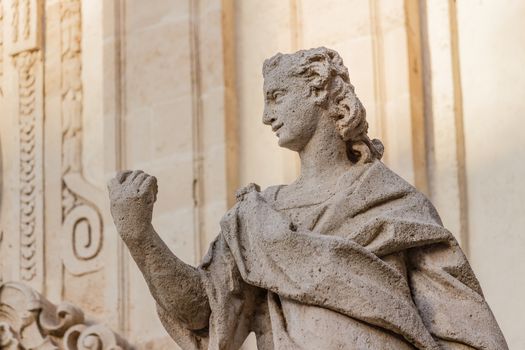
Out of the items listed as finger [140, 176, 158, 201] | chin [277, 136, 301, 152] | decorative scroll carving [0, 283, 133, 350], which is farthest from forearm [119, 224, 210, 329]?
decorative scroll carving [0, 283, 133, 350]

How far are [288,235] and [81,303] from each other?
3.42 metres

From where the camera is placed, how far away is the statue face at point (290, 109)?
5.32 metres

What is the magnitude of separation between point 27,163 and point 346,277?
13.2ft

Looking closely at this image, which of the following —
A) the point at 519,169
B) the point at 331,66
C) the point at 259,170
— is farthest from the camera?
the point at 259,170

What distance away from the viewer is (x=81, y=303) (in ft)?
27.3

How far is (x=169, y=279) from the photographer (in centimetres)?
521

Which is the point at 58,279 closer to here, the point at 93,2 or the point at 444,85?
the point at 93,2

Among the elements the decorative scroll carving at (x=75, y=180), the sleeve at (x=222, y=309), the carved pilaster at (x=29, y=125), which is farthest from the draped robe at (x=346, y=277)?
the carved pilaster at (x=29, y=125)

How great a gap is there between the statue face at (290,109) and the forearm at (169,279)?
0.49 metres

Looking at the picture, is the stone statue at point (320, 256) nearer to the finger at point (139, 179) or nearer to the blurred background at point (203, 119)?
the finger at point (139, 179)

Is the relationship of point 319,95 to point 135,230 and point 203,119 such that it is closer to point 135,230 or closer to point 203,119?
point 135,230

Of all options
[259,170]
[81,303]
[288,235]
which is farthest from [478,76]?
[288,235]

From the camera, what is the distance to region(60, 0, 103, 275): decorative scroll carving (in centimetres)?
841

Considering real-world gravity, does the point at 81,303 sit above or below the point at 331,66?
below
